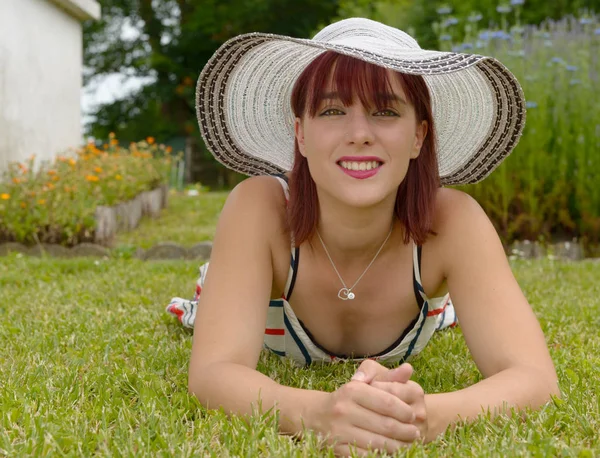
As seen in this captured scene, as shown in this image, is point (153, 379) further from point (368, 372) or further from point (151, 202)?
point (151, 202)

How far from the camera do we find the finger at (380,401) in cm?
181

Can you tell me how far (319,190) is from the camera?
262 cm

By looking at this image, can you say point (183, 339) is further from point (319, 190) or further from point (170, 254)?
point (170, 254)

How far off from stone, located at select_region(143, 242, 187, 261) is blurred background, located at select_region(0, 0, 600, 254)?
2.92 meters

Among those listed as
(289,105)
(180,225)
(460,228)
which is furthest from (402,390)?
(180,225)

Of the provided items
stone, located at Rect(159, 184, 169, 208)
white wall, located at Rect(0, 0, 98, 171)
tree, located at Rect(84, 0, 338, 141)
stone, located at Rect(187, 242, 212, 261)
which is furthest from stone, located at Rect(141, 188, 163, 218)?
tree, located at Rect(84, 0, 338, 141)

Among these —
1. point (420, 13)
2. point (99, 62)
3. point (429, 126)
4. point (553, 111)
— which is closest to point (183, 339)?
point (429, 126)

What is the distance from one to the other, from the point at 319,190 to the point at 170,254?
189 inches

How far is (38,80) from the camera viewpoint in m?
9.67

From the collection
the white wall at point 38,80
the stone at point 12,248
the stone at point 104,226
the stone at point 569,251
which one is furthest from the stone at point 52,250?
the stone at point 569,251

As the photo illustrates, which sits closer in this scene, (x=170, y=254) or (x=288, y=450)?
(x=288, y=450)

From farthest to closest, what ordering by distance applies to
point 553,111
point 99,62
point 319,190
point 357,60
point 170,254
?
point 99,62
point 553,111
point 170,254
point 319,190
point 357,60

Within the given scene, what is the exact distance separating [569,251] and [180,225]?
485 centimetres

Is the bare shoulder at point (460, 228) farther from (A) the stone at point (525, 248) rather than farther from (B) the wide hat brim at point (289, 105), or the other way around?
(A) the stone at point (525, 248)
